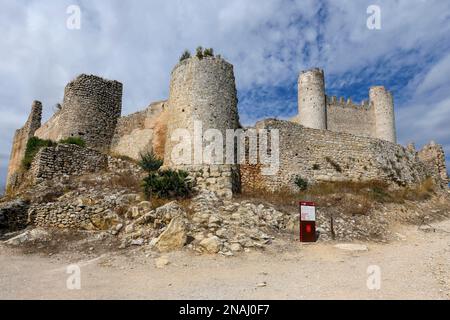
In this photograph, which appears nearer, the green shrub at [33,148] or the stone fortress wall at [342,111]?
the green shrub at [33,148]

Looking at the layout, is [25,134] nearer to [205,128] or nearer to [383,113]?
→ [205,128]

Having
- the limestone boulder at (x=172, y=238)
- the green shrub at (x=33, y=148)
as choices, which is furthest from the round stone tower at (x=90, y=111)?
the limestone boulder at (x=172, y=238)

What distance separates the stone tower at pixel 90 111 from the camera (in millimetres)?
17406

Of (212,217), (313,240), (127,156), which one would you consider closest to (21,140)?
(127,156)

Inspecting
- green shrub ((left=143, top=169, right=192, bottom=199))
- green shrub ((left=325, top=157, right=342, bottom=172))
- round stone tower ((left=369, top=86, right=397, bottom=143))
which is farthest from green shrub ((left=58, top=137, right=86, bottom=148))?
round stone tower ((left=369, top=86, right=397, bottom=143))

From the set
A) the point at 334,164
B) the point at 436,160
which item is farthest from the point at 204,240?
the point at 436,160

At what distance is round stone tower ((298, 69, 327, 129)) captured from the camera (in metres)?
26.5

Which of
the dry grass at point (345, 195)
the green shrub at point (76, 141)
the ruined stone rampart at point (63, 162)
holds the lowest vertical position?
the dry grass at point (345, 195)

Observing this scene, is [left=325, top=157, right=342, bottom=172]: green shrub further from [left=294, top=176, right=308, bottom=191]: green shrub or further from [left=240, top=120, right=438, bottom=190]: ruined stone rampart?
[left=294, top=176, right=308, bottom=191]: green shrub

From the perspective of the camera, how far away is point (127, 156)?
1766 centimetres

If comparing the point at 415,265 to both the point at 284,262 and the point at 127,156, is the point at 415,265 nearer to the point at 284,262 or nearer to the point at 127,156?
the point at 284,262

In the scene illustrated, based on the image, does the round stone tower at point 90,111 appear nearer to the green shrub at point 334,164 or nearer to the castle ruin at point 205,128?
the castle ruin at point 205,128

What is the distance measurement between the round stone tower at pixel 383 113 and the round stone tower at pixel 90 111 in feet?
74.1
